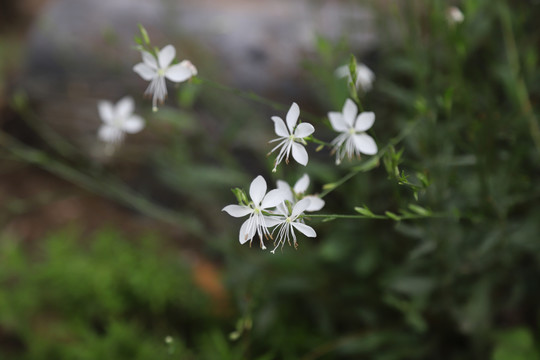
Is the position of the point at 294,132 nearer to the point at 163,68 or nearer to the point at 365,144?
the point at 365,144

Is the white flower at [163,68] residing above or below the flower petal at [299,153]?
above

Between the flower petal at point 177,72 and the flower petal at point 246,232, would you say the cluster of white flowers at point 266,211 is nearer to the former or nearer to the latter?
the flower petal at point 246,232

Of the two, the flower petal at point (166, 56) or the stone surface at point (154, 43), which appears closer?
the flower petal at point (166, 56)

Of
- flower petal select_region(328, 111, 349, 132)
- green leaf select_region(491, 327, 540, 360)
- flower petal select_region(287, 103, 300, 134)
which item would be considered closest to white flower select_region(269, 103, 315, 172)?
flower petal select_region(287, 103, 300, 134)

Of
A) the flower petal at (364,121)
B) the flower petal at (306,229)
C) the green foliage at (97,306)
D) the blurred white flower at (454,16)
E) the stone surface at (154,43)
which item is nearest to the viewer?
the flower petal at (306,229)

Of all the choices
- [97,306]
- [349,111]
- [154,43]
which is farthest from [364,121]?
[154,43]

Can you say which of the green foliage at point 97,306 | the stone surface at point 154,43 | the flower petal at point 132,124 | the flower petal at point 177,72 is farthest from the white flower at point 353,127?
the stone surface at point 154,43

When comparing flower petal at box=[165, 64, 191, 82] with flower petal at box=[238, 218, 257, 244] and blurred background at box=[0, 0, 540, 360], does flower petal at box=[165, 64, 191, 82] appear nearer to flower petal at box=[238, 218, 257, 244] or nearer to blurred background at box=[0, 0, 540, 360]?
blurred background at box=[0, 0, 540, 360]
